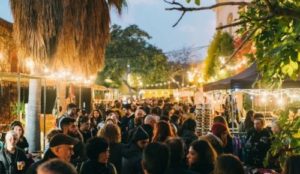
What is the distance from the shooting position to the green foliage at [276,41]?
8.95 ft

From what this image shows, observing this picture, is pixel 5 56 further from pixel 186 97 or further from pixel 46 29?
pixel 186 97

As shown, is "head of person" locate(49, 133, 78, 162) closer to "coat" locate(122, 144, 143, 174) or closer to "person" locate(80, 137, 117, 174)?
A: "person" locate(80, 137, 117, 174)

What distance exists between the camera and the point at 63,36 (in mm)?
15469

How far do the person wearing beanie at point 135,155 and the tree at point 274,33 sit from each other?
7.53ft

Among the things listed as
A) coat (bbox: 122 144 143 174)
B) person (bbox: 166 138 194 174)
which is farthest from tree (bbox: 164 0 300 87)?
coat (bbox: 122 144 143 174)

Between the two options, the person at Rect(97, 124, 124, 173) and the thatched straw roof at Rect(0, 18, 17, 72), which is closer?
the person at Rect(97, 124, 124, 173)

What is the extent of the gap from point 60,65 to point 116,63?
1193 inches

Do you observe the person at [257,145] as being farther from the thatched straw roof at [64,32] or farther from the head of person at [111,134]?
the thatched straw roof at [64,32]

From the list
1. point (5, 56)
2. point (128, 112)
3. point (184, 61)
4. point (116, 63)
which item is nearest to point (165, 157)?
point (128, 112)

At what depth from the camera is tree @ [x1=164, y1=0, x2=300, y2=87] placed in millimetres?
2516

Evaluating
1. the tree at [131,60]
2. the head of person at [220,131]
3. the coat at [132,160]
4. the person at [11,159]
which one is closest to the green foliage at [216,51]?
the tree at [131,60]

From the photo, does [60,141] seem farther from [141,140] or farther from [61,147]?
[141,140]

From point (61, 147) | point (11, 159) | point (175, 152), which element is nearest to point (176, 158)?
point (175, 152)

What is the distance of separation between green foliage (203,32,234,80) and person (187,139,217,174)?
23.7 meters
